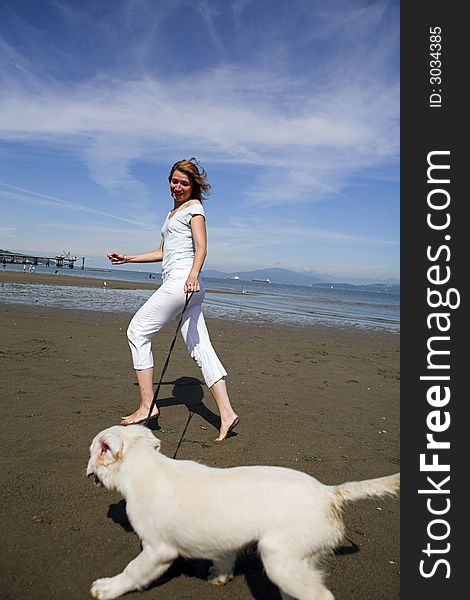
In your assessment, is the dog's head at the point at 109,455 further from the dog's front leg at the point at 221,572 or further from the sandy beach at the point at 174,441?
the dog's front leg at the point at 221,572

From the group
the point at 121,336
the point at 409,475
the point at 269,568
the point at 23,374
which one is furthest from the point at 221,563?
the point at 121,336

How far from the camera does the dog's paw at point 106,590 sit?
2.46 m

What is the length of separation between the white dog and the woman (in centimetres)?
201

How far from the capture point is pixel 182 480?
256 cm

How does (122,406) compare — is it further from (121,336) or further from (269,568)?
(121,336)

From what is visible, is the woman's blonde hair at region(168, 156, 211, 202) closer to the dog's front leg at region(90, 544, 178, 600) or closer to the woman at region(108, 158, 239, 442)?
the woman at region(108, 158, 239, 442)

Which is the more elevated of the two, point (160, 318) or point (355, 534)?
point (160, 318)

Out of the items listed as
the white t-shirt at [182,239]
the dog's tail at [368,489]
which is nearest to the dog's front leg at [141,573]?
the dog's tail at [368,489]

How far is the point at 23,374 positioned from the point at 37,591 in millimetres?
4752

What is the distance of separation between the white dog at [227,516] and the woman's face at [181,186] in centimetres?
308

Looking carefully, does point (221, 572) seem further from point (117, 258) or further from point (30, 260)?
point (30, 260)

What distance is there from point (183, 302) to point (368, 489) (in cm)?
278

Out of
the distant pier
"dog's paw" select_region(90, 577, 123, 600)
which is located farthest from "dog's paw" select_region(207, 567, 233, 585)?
the distant pier

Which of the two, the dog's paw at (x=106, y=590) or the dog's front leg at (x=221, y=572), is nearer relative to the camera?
the dog's paw at (x=106, y=590)
